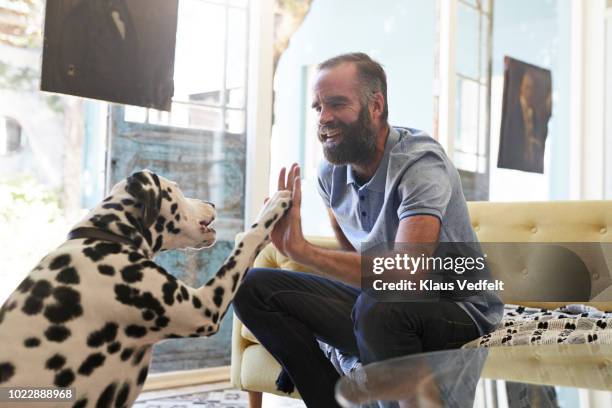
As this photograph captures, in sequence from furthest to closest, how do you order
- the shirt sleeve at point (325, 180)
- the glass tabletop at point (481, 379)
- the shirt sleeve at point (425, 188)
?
the shirt sleeve at point (325, 180), the shirt sleeve at point (425, 188), the glass tabletop at point (481, 379)

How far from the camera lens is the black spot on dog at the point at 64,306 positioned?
4.40 feet

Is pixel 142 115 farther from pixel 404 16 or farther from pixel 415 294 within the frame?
pixel 404 16

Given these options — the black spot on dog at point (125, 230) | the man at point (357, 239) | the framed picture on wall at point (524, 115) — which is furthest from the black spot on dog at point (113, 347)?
the framed picture on wall at point (524, 115)

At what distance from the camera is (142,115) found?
3230mm

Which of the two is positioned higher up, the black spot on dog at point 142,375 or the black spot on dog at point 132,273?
the black spot on dog at point 132,273

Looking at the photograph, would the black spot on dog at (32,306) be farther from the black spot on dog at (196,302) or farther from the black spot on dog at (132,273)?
the black spot on dog at (196,302)

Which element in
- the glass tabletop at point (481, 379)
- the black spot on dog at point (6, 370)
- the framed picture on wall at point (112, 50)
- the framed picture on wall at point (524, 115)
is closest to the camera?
the glass tabletop at point (481, 379)

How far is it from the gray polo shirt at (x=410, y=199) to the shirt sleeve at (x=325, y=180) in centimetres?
7

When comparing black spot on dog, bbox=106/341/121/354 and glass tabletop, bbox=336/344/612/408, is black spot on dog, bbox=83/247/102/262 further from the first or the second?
glass tabletop, bbox=336/344/612/408

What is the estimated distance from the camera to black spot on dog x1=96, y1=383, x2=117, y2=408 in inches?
54.5

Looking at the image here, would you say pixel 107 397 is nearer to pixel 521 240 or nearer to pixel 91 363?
pixel 91 363

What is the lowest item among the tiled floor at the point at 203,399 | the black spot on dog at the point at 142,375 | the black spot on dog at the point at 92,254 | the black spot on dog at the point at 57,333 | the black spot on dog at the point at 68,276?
the tiled floor at the point at 203,399

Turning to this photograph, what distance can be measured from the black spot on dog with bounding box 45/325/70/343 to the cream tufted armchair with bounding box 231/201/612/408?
1.12 m

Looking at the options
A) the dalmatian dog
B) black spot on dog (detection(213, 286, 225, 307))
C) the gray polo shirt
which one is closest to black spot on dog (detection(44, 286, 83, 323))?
the dalmatian dog
